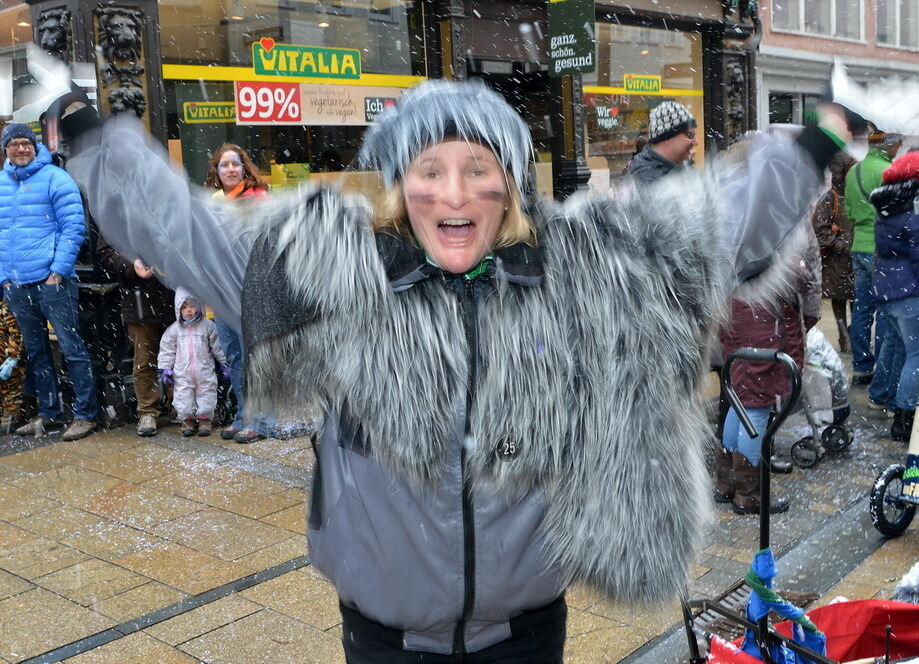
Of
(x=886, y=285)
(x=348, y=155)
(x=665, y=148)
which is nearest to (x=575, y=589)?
(x=665, y=148)

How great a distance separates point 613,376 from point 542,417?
0.52ft

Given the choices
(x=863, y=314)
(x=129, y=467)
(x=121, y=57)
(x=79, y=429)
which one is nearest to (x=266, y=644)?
(x=129, y=467)

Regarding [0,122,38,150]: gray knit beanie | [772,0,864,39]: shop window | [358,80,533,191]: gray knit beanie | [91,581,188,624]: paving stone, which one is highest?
[772,0,864,39]: shop window

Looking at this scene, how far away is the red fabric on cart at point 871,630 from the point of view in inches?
107

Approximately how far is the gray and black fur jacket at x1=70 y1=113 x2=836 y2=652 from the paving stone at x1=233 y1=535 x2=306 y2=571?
2.93 metres

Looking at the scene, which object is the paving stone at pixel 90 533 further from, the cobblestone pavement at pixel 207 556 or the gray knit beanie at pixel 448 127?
the gray knit beanie at pixel 448 127

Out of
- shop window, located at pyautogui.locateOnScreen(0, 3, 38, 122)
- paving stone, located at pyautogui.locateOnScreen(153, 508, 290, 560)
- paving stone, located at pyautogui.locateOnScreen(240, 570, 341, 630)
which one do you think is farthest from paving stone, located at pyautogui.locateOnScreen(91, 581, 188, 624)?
shop window, located at pyautogui.locateOnScreen(0, 3, 38, 122)

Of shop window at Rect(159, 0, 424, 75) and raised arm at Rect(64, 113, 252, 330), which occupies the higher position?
shop window at Rect(159, 0, 424, 75)

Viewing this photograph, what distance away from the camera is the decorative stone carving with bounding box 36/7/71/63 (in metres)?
7.39

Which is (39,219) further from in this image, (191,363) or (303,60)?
(303,60)

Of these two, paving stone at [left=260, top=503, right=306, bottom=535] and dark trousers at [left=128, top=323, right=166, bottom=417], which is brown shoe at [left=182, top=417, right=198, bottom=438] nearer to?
dark trousers at [left=128, top=323, right=166, bottom=417]

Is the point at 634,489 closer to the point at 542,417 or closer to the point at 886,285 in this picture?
the point at 542,417

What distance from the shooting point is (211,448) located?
7.06 metres

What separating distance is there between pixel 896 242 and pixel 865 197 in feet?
6.69
